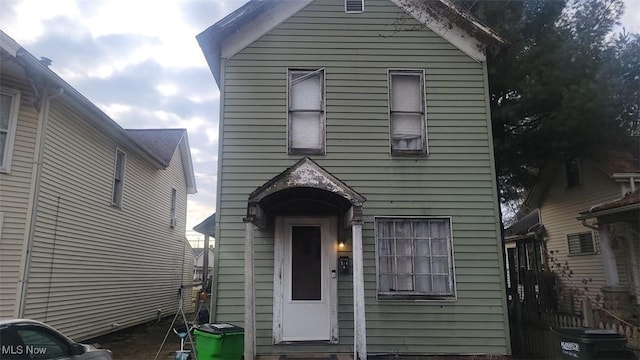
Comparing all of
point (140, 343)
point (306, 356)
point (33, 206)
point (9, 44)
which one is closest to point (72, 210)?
point (33, 206)

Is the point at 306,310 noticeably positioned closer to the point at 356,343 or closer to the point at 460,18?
the point at 356,343

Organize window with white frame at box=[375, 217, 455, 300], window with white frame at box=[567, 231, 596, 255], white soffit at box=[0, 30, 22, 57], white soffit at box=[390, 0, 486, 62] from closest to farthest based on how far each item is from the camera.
→ white soffit at box=[0, 30, 22, 57], window with white frame at box=[375, 217, 455, 300], white soffit at box=[390, 0, 486, 62], window with white frame at box=[567, 231, 596, 255]

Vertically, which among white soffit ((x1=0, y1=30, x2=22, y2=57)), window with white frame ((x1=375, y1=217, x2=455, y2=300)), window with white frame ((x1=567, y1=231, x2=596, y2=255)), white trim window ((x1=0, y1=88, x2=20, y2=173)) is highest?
white soffit ((x1=0, y1=30, x2=22, y2=57))

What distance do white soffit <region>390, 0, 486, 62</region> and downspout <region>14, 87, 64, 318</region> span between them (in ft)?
22.8

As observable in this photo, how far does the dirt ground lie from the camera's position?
9406mm

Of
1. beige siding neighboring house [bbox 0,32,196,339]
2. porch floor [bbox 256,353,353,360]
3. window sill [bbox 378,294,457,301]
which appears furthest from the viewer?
beige siding neighboring house [bbox 0,32,196,339]

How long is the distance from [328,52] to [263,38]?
3.99 feet

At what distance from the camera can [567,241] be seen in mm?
14773

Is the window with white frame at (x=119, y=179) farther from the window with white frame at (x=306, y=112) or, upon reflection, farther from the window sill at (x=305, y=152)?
the window sill at (x=305, y=152)

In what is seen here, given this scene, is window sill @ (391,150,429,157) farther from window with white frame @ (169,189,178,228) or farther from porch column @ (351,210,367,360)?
window with white frame @ (169,189,178,228)

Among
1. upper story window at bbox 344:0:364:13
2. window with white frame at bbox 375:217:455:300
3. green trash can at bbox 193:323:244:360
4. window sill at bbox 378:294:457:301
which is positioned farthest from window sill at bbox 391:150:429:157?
green trash can at bbox 193:323:244:360

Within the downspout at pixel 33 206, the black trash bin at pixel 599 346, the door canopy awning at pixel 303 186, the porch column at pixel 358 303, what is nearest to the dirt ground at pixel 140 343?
the downspout at pixel 33 206

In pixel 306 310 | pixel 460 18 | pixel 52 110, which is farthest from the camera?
pixel 52 110

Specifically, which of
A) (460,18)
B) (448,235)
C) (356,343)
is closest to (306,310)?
(356,343)
